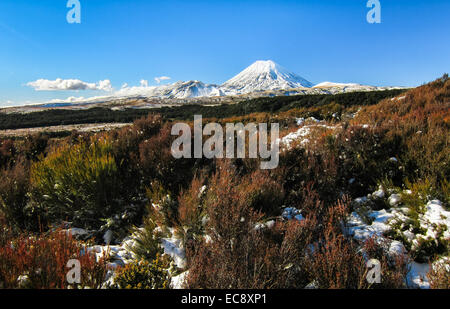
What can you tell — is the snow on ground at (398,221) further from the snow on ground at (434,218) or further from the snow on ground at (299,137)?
the snow on ground at (299,137)

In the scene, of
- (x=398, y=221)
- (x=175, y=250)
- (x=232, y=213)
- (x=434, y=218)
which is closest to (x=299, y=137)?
(x=398, y=221)

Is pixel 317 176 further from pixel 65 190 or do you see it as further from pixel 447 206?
pixel 65 190

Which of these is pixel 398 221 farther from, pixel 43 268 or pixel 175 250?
pixel 43 268

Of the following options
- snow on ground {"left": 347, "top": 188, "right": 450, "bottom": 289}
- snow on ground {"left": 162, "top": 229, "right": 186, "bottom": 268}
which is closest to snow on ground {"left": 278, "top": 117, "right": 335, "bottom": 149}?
snow on ground {"left": 347, "top": 188, "right": 450, "bottom": 289}

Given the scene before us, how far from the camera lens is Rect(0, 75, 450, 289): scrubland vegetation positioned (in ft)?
5.55

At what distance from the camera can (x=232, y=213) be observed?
2236 millimetres

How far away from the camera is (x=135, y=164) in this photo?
13.9 feet

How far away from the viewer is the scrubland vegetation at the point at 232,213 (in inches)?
66.6

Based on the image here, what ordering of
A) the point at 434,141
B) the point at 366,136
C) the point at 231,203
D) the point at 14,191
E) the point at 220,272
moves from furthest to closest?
the point at 366,136
the point at 434,141
the point at 14,191
the point at 231,203
the point at 220,272

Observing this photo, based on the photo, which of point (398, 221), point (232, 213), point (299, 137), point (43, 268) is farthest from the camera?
point (299, 137)

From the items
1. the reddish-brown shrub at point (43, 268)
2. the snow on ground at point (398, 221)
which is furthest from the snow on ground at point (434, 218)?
the reddish-brown shrub at point (43, 268)
